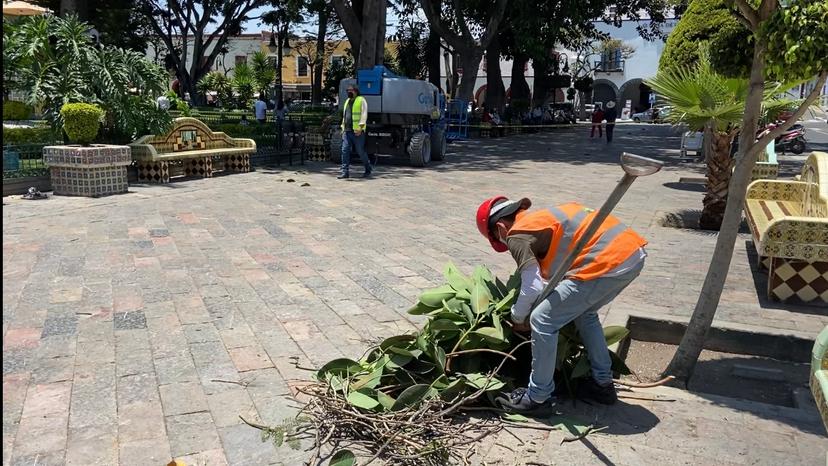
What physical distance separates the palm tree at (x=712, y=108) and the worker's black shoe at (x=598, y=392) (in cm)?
539

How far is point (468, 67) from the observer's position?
24188 millimetres

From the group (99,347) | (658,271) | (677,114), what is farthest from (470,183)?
(99,347)

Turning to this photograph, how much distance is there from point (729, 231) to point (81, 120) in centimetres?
892

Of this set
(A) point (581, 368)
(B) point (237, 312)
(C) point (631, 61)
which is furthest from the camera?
(C) point (631, 61)

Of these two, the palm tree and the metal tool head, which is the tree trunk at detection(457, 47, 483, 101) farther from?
the metal tool head

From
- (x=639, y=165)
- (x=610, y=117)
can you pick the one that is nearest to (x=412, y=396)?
(x=639, y=165)

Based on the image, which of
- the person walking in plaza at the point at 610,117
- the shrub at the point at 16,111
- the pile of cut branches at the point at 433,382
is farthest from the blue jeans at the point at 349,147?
the person walking in plaza at the point at 610,117

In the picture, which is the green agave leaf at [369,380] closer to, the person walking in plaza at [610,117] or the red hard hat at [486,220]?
the red hard hat at [486,220]

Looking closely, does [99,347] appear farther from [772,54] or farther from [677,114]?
[677,114]

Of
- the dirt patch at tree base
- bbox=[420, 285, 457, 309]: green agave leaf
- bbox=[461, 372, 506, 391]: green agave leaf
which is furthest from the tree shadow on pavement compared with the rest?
bbox=[461, 372, 506, 391]: green agave leaf

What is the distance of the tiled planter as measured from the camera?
9.80m

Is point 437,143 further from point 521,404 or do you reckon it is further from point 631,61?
point 631,61

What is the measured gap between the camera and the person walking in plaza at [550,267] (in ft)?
11.0

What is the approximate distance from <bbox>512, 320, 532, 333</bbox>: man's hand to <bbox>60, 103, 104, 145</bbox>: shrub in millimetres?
8376
